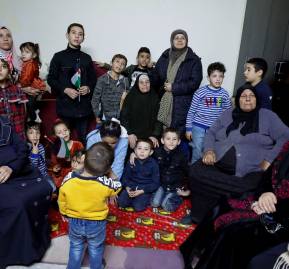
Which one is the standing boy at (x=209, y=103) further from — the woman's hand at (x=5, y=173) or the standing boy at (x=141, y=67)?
the woman's hand at (x=5, y=173)

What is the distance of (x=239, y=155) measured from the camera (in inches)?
95.8

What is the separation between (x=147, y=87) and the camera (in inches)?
118

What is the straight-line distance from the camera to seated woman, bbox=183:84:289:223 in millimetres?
2400

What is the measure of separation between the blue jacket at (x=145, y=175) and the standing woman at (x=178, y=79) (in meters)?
0.51

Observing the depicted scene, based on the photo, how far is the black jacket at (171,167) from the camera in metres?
2.82

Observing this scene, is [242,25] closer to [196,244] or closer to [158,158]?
[158,158]

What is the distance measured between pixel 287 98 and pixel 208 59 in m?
1.44

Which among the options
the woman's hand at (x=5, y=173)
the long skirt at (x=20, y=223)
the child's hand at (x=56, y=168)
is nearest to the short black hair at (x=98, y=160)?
the long skirt at (x=20, y=223)

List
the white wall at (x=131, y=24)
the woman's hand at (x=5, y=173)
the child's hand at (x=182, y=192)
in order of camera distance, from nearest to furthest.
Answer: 1. the woman's hand at (x=5, y=173)
2. the child's hand at (x=182, y=192)
3. the white wall at (x=131, y=24)

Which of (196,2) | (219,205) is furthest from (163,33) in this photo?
(219,205)

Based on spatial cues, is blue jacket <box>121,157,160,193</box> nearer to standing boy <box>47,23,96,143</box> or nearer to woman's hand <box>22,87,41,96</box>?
standing boy <box>47,23,96,143</box>

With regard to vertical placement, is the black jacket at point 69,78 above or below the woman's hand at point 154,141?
above

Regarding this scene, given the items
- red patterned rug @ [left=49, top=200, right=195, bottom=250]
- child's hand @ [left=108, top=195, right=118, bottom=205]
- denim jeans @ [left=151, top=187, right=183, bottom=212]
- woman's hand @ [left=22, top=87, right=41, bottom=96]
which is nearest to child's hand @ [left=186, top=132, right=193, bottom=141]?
denim jeans @ [left=151, top=187, right=183, bottom=212]

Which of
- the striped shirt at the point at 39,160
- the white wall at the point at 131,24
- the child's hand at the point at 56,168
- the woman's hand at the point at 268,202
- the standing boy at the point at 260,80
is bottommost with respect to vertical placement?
the child's hand at the point at 56,168
